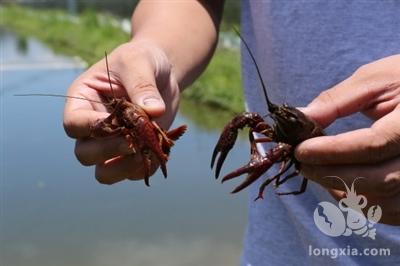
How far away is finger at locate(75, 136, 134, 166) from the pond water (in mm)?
2818

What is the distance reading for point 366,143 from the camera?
123 centimetres

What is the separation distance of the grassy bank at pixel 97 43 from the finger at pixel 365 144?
593 cm

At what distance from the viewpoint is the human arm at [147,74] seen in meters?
1.53

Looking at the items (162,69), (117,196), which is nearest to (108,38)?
(117,196)

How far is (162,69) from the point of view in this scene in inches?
64.1

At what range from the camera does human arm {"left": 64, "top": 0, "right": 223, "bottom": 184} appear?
5.03 feet

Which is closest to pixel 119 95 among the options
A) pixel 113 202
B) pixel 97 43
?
pixel 113 202

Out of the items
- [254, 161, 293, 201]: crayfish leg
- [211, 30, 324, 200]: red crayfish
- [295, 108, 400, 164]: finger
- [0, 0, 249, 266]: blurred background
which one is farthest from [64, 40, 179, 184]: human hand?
[0, 0, 249, 266]: blurred background

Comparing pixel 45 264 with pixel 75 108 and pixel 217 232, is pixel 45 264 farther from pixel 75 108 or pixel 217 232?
pixel 75 108

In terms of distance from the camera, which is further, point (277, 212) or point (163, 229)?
point (163, 229)

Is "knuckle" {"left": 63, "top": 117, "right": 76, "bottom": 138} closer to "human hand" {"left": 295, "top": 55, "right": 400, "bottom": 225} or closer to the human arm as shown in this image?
the human arm

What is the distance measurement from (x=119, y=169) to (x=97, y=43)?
37.3ft

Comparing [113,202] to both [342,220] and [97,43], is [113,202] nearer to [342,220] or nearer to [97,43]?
[342,220]

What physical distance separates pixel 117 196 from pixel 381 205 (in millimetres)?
4013
